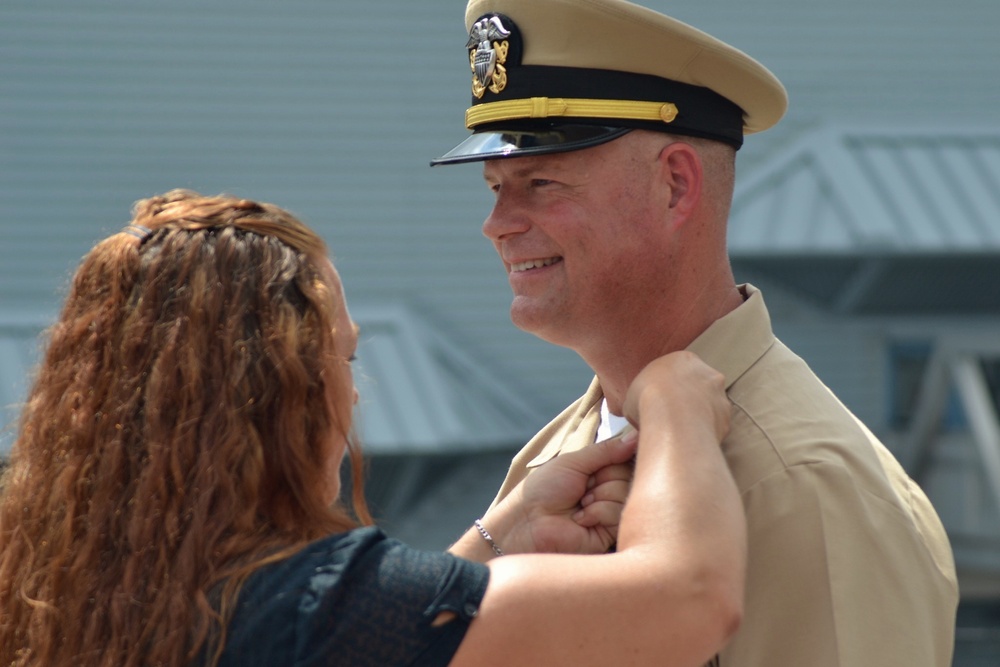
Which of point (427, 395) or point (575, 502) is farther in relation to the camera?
point (427, 395)

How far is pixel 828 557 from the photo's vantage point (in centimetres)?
183

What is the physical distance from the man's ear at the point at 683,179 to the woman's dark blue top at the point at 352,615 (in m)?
0.77

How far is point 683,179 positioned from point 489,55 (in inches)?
14.7

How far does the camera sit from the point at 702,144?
2203 mm

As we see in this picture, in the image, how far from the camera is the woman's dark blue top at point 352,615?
1.61 meters

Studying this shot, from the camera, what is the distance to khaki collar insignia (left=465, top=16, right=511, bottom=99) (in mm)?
2258

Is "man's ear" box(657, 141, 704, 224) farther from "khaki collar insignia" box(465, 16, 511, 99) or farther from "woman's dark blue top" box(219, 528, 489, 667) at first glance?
"woman's dark blue top" box(219, 528, 489, 667)

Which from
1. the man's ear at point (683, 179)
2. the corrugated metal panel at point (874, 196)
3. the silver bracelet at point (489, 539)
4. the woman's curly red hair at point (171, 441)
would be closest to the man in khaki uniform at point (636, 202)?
the man's ear at point (683, 179)

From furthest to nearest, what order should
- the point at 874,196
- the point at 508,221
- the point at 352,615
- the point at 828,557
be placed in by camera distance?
the point at 874,196 → the point at 508,221 → the point at 828,557 → the point at 352,615

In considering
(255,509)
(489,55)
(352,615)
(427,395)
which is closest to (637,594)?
(352,615)

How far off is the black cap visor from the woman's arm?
24.0 inches

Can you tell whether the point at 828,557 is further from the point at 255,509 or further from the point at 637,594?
the point at 255,509

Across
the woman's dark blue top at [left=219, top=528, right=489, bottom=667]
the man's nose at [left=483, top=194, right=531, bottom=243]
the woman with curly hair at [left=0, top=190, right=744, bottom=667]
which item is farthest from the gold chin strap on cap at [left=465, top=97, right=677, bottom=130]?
the woman's dark blue top at [left=219, top=528, right=489, bottom=667]

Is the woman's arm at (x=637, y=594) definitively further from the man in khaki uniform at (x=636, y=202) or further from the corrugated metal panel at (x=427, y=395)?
the corrugated metal panel at (x=427, y=395)
